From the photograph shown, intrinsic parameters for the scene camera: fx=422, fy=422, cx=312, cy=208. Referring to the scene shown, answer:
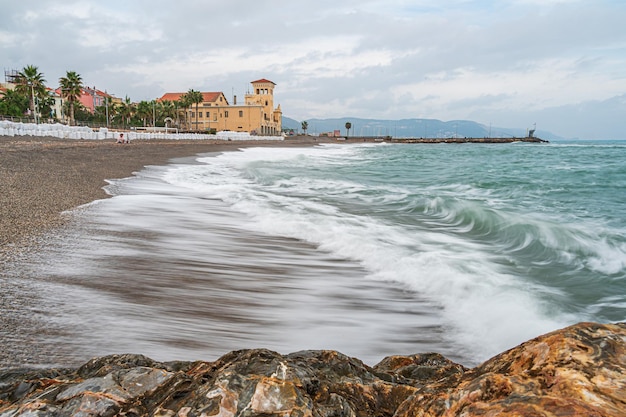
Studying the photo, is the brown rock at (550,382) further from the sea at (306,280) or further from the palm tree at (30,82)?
the palm tree at (30,82)

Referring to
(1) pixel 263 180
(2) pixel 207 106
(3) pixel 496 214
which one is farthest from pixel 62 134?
(2) pixel 207 106

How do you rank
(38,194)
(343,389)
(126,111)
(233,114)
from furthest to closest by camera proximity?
(233,114), (126,111), (38,194), (343,389)

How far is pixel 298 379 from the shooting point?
178 centimetres

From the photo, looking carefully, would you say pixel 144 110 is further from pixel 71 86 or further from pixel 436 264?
pixel 436 264

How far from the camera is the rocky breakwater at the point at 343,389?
4.72ft

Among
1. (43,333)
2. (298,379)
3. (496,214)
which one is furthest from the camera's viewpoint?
(496,214)

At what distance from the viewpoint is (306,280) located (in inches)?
216

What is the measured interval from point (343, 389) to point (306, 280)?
3.58 metres

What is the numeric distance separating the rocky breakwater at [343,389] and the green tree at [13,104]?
7134 centimetres

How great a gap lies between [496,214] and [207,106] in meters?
93.6

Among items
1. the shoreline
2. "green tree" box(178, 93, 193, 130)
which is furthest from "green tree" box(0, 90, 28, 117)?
Answer: the shoreline

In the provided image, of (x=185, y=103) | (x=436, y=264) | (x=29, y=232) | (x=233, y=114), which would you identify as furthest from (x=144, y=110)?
(x=436, y=264)

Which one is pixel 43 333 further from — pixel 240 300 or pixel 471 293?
pixel 471 293

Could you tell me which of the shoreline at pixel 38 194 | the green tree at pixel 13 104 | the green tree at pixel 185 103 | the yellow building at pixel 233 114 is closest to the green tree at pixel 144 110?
the green tree at pixel 185 103
